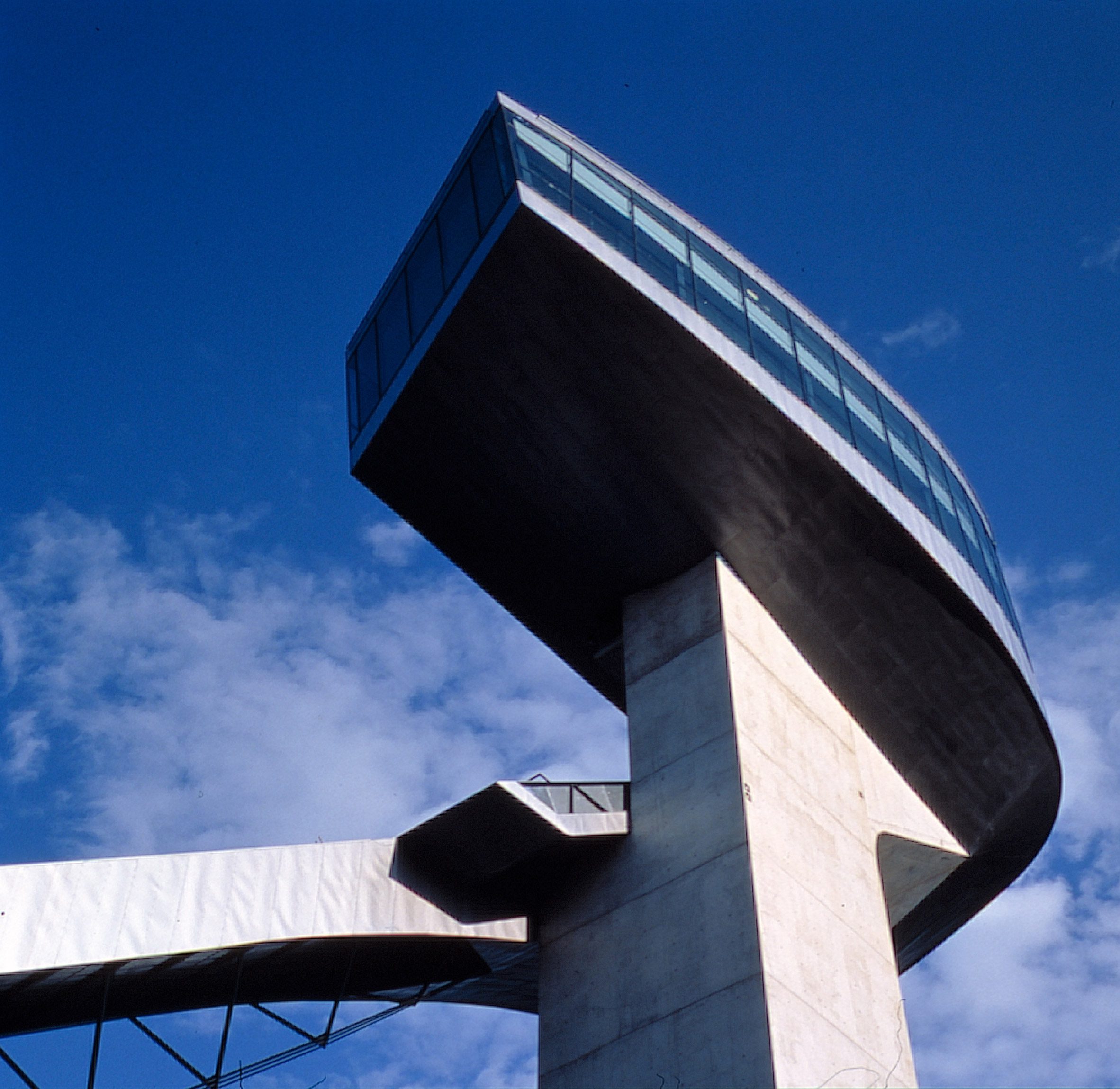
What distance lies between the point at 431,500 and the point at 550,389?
3.63 meters

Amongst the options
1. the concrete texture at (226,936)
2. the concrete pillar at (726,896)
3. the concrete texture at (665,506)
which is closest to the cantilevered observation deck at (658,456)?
the concrete texture at (665,506)

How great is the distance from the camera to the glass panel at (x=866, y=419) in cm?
2369

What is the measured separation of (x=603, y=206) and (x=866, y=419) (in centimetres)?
653

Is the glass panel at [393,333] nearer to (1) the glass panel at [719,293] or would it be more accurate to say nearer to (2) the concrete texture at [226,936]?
(1) the glass panel at [719,293]

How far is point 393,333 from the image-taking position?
23.4 m

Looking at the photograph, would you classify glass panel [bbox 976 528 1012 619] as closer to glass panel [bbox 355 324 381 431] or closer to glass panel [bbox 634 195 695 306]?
glass panel [bbox 634 195 695 306]

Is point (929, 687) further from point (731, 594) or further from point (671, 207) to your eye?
point (671, 207)

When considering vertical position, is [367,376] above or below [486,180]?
below

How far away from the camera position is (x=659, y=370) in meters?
21.1

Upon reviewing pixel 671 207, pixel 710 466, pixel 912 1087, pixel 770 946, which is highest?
pixel 671 207

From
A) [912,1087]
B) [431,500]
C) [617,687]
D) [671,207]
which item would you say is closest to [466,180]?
[671,207]

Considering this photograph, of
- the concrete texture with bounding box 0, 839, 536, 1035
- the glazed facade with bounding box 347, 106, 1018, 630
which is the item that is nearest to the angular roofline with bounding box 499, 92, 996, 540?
the glazed facade with bounding box 347, 106, 1018, 630

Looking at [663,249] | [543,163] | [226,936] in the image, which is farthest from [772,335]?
[226,936]

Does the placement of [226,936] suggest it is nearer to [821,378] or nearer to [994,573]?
[821,378]
